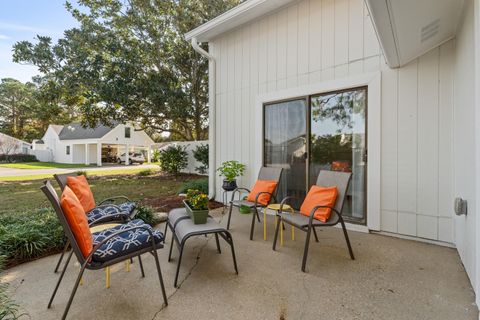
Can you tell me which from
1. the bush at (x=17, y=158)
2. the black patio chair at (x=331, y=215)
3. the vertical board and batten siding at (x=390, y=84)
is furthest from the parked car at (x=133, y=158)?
the black patio chair at (x=331, y=215)

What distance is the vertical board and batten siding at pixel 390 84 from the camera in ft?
10.0

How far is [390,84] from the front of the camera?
133 inches

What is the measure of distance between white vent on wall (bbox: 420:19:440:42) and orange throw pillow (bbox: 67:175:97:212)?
436 centimetres

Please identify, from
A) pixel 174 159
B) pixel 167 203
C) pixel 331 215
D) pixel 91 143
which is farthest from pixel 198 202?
pixel 91 143

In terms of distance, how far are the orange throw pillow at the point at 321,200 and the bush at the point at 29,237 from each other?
3195mm

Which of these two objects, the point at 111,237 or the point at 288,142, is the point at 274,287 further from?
the point at 288,142

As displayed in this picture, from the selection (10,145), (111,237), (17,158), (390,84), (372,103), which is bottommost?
(111,237)

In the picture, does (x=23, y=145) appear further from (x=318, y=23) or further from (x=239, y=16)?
(x=318, y=23)

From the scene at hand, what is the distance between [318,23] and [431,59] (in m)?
1.83

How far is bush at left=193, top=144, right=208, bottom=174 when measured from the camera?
9.02m

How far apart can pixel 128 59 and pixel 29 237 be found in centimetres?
701

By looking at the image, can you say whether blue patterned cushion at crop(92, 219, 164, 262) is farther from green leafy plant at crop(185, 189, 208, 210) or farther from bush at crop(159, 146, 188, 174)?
bush at crop(159, 146, 188, 174)

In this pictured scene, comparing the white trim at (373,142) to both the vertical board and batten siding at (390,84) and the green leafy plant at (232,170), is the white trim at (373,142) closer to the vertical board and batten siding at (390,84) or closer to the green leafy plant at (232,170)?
the vertical board and batten siding at (390,84)

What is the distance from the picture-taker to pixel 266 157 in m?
4.91
